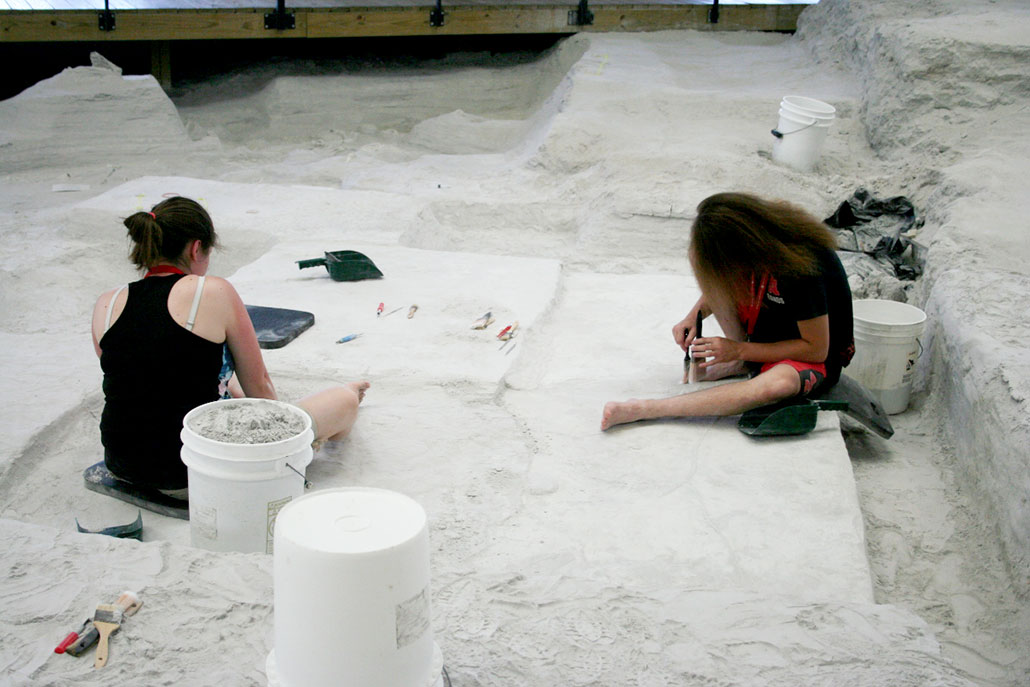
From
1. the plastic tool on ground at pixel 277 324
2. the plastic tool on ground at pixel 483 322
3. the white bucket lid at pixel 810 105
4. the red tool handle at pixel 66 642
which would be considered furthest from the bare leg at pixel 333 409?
the white bucket lid at pixel 810 105

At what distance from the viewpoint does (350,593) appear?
1.51m

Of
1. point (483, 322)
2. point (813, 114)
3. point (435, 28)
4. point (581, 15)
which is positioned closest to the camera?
point (483, 322)

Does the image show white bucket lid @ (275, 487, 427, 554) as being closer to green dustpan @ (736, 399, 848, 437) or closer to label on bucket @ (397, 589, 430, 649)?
label on bucket @ (397, 589, 430, 649)

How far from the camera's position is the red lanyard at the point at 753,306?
10.6ft

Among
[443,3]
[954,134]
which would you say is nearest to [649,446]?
[954,134]

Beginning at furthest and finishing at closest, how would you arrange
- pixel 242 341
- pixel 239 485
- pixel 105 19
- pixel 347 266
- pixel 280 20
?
1. pixel 280 20
2. pixel 105 19
3. pixel 347 266
4. pixel 242 341
5. pixel 239 485

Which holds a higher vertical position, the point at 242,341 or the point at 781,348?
the point at 242,341

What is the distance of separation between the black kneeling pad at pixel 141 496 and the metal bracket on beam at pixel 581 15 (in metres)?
7.85

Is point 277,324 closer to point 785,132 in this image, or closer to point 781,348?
point 781,348

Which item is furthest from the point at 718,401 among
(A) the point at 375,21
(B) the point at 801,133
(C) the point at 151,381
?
(A) the point at 375,21

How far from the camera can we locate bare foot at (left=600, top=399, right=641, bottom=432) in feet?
10.6

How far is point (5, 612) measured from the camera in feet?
6.45

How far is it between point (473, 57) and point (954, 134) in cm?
581

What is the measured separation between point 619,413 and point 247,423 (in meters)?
1.34
